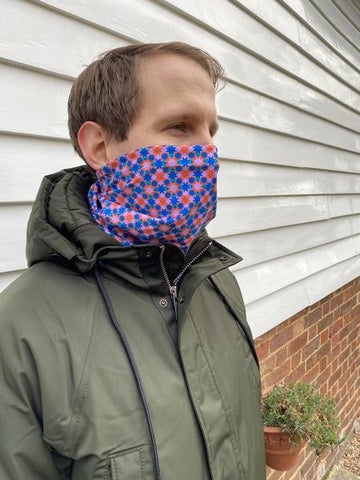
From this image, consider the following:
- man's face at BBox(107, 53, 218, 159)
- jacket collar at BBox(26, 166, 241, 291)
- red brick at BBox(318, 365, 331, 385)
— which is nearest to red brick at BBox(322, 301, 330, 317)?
red brick at BBox(318, 365, 331, 385)

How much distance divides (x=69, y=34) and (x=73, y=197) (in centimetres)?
81

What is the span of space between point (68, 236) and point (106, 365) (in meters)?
0.30

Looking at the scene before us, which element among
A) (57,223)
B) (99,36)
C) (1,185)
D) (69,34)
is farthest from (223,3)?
(57,223)

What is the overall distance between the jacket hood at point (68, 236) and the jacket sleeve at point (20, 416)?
0.19 meters

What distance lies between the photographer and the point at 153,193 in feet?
3.51

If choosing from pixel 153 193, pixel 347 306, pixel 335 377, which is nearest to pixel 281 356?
pixel 335 377

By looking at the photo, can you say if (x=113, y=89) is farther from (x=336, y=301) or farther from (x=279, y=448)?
(x=336, y=301)

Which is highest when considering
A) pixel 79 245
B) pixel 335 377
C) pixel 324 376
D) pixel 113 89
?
pixel 113 89

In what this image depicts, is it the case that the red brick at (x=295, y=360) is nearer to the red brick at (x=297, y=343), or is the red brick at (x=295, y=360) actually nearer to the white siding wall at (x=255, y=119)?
the red brick at (x=297, y=343)

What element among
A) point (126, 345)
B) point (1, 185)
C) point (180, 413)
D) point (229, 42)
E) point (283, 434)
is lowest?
point (283, 434)

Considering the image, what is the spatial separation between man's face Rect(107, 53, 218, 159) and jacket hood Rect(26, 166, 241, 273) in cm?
17

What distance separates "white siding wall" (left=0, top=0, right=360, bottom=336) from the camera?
57.2 inches

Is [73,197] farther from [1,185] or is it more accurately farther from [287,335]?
[287,335]

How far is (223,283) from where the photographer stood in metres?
1.46
